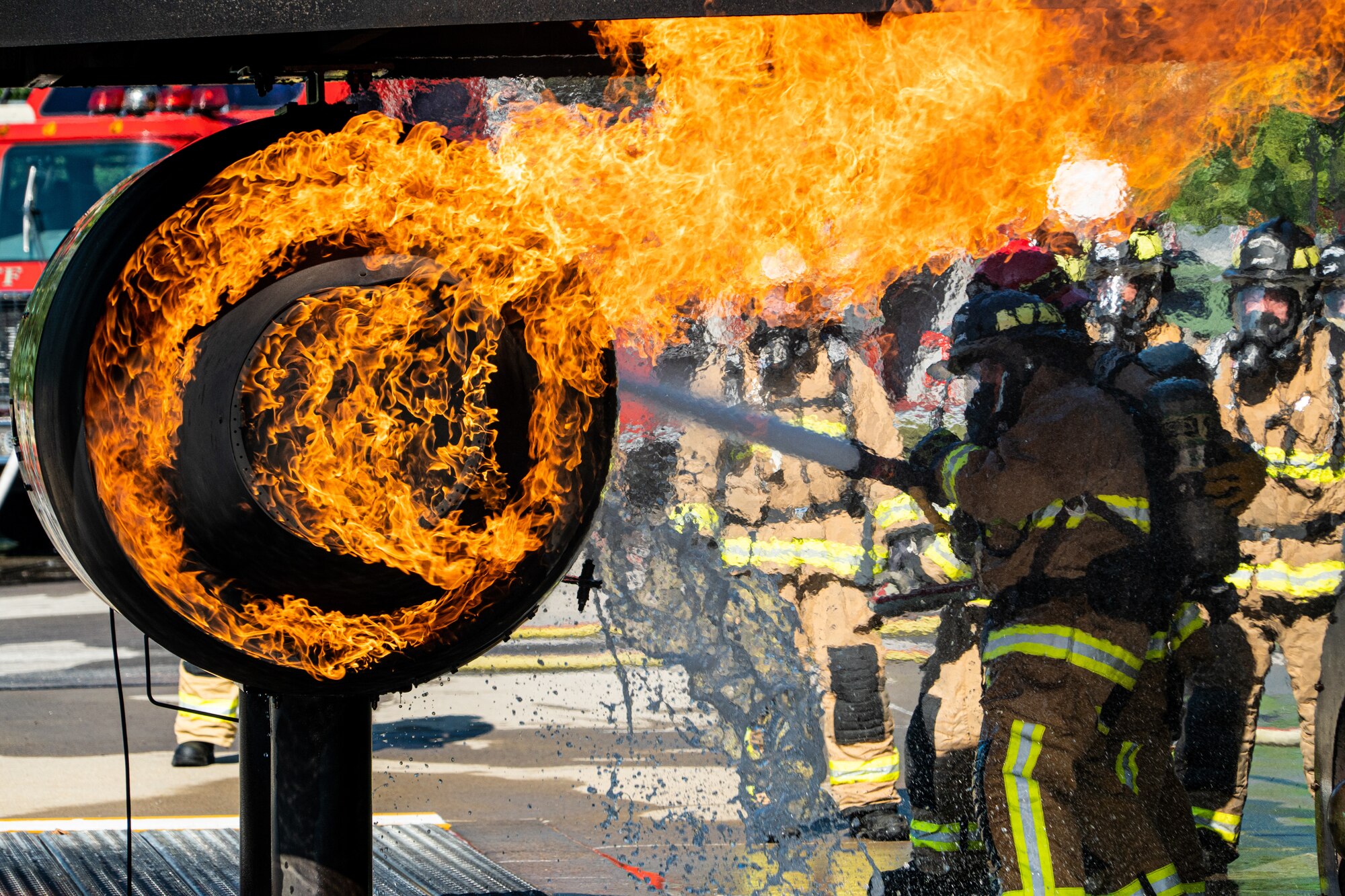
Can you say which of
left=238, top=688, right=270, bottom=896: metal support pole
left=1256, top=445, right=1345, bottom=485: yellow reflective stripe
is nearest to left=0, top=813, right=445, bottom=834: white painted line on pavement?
left=238, top=688, right=270, bottom=896: metal support pole

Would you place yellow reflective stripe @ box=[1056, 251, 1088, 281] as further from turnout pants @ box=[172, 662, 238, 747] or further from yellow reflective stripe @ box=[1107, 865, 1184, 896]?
turnout pants @ box=[172, 662, 238, 747]

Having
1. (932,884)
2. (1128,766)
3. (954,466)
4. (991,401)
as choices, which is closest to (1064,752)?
(1128,766)

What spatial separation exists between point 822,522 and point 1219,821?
2072 mm

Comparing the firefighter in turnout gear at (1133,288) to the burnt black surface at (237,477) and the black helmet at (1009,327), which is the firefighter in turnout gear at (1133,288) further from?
the burnt black surface at (237,477)

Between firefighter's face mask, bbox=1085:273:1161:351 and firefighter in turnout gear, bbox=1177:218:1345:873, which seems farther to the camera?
firefighter's face mask, bbox=1085:273:1161:351

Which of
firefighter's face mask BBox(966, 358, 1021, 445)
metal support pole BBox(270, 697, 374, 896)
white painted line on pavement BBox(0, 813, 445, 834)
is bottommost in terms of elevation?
white painted line on pavement BBox(0, 813, 445, 834)

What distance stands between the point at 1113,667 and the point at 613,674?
4.62 m

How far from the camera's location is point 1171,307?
9562 millimetres

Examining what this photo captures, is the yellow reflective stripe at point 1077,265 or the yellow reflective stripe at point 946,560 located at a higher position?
the yellow reflective stripe at point 1077,265

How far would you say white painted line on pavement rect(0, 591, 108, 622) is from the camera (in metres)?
10.6

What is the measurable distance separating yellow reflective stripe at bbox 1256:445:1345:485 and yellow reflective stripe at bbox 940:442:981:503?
240cm

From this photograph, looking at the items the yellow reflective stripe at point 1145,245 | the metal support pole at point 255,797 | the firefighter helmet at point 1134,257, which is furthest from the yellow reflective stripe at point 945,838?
the yellow reflective stripe at point 1145,245

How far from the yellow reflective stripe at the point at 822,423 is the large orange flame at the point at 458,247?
273cm

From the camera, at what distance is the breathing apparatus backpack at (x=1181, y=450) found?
184 inches
